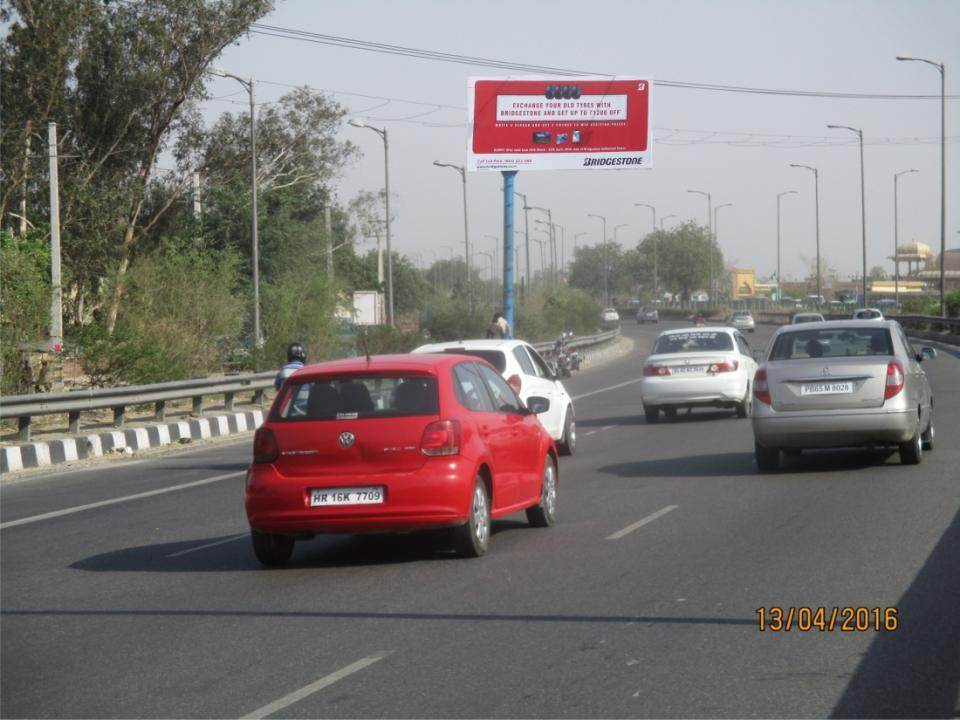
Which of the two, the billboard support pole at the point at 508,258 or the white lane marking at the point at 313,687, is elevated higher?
the billboard support pole at the point at 508,258

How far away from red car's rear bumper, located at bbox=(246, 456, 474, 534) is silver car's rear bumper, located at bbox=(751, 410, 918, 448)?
230 inches

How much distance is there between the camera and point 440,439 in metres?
10.1

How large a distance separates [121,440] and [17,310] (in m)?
3.78

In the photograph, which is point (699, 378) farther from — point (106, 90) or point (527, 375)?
point (106, 90)

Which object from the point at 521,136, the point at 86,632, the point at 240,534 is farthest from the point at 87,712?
the point at 521,136

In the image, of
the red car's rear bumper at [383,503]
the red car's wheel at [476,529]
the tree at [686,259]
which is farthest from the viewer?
the tree at [686,259]

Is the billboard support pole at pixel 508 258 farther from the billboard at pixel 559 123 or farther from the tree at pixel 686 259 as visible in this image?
the tree at pixel 686 259

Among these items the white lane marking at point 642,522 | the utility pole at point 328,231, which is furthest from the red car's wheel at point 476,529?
the utility pole at point 328,231

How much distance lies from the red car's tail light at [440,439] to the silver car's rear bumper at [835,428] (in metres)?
5.92

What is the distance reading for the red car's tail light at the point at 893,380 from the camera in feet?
48.9

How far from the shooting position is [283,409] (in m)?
10.4

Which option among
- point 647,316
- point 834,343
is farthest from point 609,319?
point 834,343
